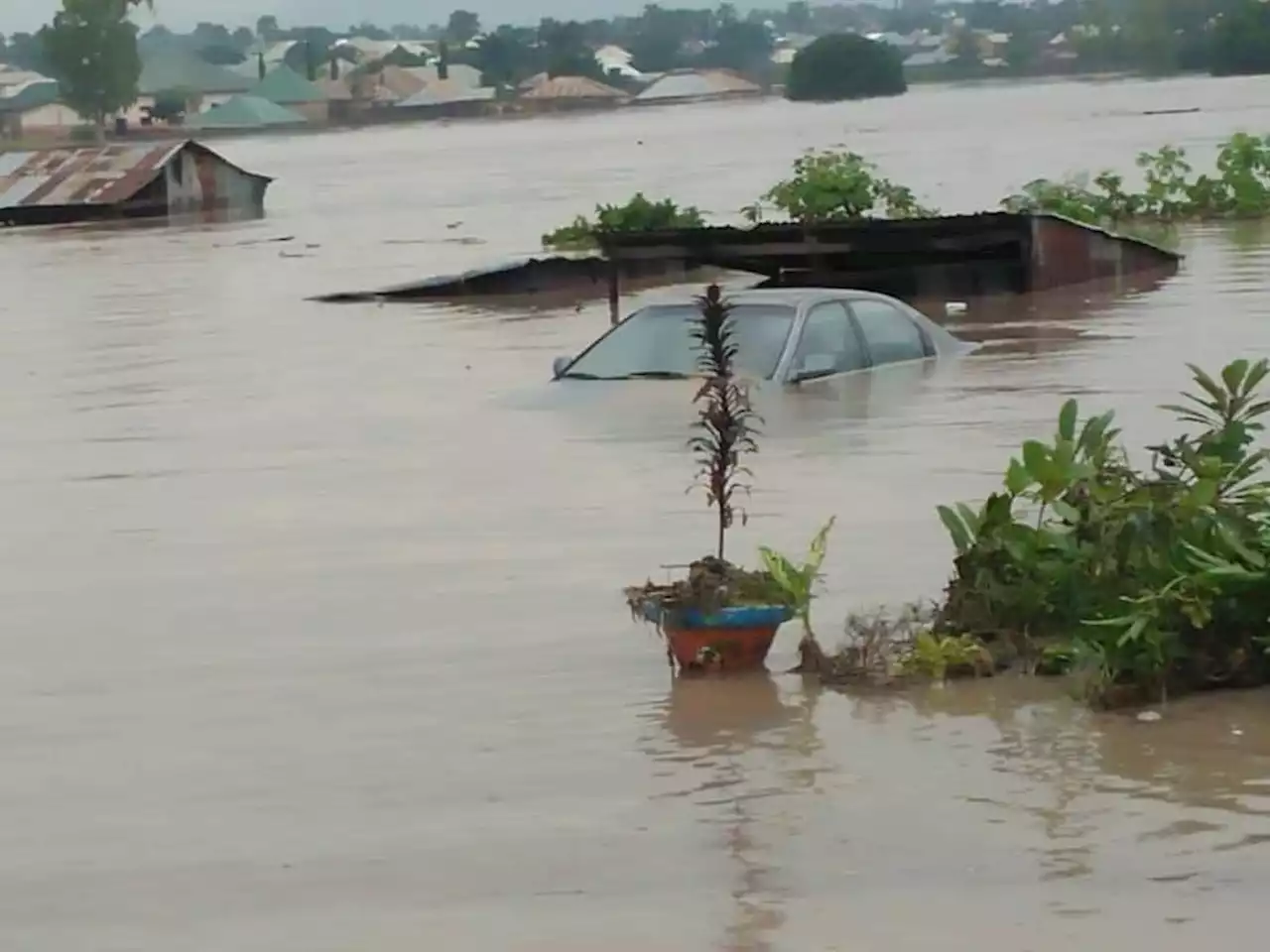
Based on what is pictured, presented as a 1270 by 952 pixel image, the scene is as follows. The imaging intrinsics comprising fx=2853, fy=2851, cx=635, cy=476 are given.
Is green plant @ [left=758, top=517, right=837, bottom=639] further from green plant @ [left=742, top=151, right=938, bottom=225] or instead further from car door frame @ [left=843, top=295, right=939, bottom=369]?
green plant @ [left=742, top=151, right=938, bottom=225]

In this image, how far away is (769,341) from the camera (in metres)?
16.9

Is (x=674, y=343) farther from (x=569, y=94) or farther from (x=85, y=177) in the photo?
(x=569, y=94)

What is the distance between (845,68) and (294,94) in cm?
3795

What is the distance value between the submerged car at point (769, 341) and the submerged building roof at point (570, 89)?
170478mm

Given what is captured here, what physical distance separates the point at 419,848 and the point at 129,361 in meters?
17.3

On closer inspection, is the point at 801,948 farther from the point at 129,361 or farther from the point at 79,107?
the point at 79,107

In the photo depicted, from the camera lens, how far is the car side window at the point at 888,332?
1758cm

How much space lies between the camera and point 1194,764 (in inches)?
310

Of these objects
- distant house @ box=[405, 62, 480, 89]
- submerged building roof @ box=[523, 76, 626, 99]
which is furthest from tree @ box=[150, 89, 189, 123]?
submerged building roof @ box=[523, 76, 626, 99]

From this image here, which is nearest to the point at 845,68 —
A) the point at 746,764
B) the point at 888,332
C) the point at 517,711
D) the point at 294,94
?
the point at 294,94

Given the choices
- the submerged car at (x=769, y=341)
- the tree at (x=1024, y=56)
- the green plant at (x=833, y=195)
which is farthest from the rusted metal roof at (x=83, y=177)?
the tree at (x=1024, y=56)

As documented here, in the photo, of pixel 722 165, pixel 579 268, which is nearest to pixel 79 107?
pixel 722 165

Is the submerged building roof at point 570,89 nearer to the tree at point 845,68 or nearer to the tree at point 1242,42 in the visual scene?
the tree at point 845,68

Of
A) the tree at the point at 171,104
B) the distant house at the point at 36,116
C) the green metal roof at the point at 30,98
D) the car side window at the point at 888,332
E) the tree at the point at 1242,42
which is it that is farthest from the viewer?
the green metal roof at the point at 30,98
